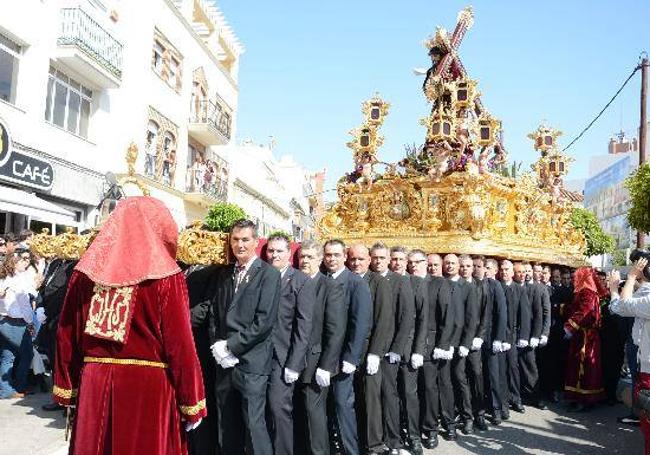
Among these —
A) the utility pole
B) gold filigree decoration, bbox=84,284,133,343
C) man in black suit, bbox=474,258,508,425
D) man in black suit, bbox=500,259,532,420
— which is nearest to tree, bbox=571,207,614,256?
the utility pole

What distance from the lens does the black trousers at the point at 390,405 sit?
211 inches

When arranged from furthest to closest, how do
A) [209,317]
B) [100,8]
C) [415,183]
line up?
[100,8] → [415,183] → [209,317]

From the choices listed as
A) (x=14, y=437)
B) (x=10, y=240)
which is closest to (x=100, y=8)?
(x=10, y=240)

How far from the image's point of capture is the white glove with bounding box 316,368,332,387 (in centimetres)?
462

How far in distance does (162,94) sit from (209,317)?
54.2 feet

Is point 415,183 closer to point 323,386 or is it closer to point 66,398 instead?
point 323,386

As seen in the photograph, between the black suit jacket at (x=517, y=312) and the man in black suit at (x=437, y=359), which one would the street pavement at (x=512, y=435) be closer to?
the man in black suit at (x=437, y=359)

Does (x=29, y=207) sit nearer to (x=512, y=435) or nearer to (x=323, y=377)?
(x=323, y=377)

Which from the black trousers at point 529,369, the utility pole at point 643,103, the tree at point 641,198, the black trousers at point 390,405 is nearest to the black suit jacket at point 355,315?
the black trousers at point 390,405

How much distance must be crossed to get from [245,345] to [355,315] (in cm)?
117

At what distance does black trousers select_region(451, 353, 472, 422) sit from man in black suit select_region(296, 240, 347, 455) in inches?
79.8

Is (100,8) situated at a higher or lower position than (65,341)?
higher

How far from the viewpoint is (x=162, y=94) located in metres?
19.6

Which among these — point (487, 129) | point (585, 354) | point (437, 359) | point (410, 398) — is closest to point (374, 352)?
point (410, 398)
